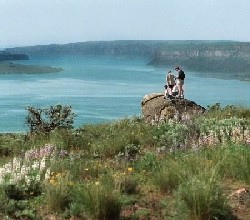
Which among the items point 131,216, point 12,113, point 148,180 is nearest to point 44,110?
point 148,180

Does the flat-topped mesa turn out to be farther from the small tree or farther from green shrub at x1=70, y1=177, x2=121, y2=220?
green shrub at x1=70, y1=177, x2=121, y2=220

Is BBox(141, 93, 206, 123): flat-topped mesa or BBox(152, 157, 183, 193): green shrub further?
BBox(141, 93, 206, 123): flat-topped mesa

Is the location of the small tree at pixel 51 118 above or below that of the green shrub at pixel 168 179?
below

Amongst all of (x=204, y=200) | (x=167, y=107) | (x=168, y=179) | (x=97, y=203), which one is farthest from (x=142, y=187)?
(x=167, y=107)

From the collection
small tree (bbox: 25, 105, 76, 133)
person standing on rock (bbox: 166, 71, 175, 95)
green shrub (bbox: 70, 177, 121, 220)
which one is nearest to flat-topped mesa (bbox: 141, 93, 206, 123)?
person standing on rock (bbox: 166, 71, 175, 95)

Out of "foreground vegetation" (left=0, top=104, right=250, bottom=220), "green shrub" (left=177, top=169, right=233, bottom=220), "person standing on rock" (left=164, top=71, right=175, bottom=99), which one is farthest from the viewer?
"person standing on rock" (left=164, top=71, right=175, bottom=99)

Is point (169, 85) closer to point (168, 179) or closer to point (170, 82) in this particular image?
point (170, 82)

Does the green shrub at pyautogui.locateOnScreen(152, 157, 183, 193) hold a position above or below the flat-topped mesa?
above

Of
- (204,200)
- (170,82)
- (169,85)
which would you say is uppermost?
(204,200)

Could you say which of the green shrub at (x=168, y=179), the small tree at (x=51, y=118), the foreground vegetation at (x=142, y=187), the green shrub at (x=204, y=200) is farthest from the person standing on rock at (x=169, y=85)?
the green shrub at (x=204, y=200)

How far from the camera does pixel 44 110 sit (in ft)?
73.2

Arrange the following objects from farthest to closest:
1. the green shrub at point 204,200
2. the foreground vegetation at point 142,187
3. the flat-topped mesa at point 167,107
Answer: the flat-topped mesa at point 167,107 < the foreground vegetation at point 142,187 < the green shrub at point 204,200

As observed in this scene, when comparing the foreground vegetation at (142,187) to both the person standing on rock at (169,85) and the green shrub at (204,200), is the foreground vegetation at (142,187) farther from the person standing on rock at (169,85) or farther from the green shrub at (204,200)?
the person standing on rock at (169,85)

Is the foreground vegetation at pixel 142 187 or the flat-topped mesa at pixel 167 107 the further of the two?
the flat-topped mesa at pixel 167 107
